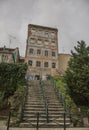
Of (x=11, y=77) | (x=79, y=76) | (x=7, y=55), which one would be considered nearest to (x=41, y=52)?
(x=7, y=55)

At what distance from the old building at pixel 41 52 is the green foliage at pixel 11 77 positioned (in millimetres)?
20742

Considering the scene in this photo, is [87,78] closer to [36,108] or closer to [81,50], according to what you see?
[81,50]

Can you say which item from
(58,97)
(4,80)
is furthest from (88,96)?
(4,80)

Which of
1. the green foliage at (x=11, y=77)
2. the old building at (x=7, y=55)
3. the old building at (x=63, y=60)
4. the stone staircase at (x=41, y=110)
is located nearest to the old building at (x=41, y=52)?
the old building at (x=63, y=60)

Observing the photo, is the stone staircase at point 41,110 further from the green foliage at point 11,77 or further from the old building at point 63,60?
the old building at point 63,60

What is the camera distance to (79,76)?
18750mm

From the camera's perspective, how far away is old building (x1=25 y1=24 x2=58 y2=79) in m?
45.6

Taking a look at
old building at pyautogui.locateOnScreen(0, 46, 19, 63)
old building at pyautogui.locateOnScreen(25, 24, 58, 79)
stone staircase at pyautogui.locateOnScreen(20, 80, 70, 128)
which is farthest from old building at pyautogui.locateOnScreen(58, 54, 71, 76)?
stone staircase at pyautogui.locateOnScreen(20, 80, 70, 128)

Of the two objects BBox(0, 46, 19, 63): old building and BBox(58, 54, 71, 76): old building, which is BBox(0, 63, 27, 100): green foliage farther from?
BBox(58, 54, 71, 76): old building

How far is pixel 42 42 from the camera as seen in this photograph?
4844cm

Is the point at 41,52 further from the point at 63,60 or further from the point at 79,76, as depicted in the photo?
the point at 79,76

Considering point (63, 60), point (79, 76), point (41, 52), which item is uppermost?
point (41, 52)

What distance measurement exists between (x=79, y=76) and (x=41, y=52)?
95.8ft

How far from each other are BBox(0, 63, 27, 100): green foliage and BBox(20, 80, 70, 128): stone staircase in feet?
6.21
